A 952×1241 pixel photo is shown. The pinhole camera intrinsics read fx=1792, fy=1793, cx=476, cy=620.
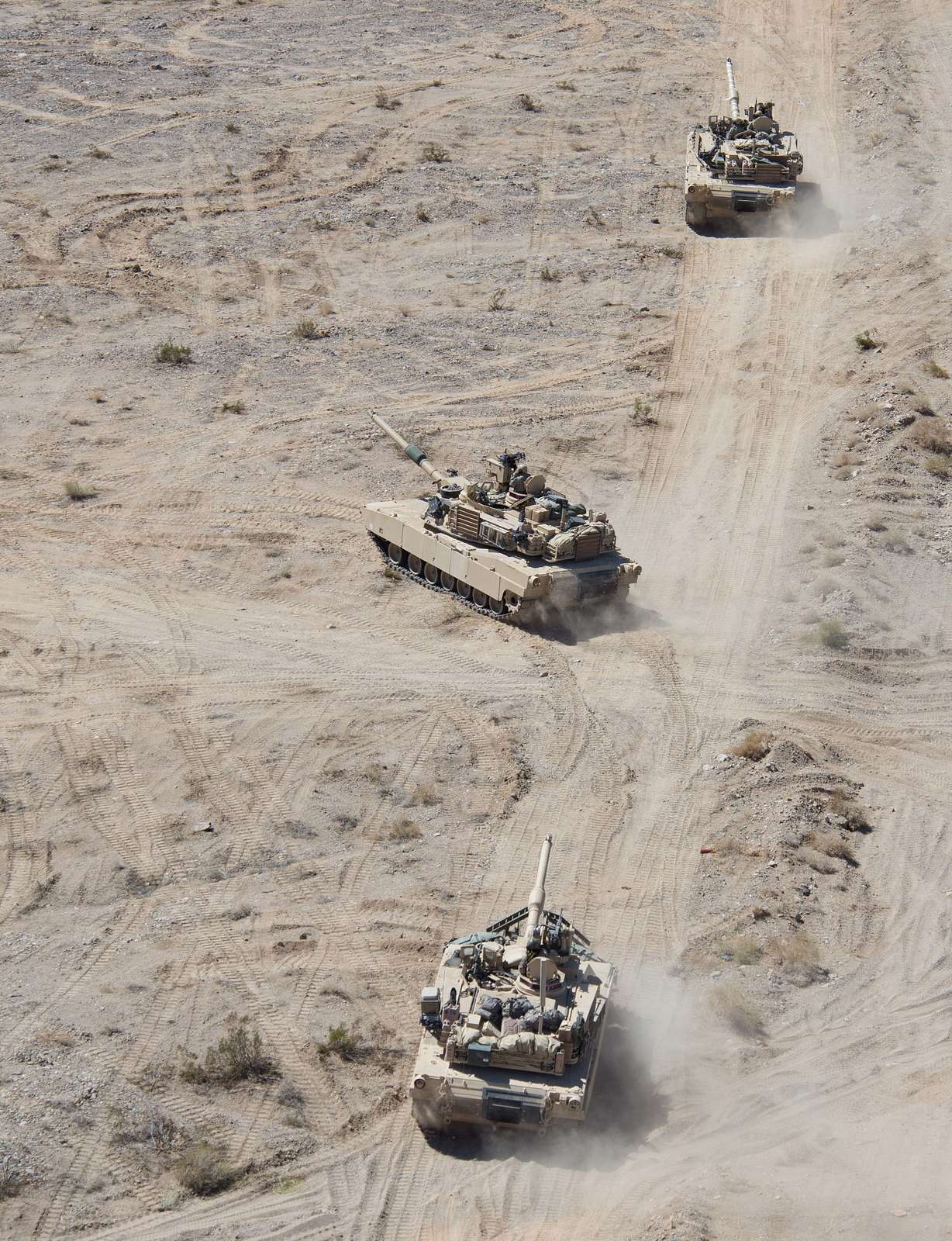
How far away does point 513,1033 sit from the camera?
16.0m

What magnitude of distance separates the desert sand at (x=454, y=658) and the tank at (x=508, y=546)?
57 centimetres

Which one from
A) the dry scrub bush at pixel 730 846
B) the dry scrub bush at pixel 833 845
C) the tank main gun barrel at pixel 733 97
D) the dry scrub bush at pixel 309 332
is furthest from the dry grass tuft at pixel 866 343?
the dry scrub bush at pixel 730 846

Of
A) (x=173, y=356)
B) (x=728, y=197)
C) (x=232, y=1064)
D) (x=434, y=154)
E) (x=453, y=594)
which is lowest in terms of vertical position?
(x=173, y=356)

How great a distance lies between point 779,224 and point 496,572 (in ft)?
54.7

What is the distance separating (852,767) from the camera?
22.1 meters

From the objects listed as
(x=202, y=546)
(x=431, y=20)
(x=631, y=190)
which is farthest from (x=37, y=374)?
(x=431, y=20)

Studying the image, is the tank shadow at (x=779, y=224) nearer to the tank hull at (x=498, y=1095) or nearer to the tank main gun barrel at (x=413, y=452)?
the tank main gun barrel at (x=413, y=452)

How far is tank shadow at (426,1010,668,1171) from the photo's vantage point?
52.3 feet

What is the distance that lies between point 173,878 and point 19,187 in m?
25.3

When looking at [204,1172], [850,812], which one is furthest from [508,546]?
[204,1172]

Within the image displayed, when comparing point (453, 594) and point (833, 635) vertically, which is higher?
point (833, 635)

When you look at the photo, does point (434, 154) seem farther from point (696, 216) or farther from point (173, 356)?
point (173, 356)

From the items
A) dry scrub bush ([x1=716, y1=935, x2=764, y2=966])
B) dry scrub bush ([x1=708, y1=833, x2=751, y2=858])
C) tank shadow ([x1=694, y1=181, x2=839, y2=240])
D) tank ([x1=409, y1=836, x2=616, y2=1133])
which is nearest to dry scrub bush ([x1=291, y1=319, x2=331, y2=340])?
tank shadow ([x1=694, y1=181, x2=839, y2=240])

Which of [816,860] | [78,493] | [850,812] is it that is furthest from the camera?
[78,493]
